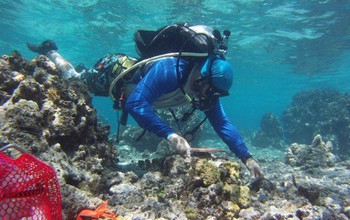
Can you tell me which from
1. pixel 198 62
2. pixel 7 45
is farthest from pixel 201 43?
pixel 7 45

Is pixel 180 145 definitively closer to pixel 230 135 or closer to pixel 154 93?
pixel 154 93

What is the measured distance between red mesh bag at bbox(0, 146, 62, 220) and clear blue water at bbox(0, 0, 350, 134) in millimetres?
17322

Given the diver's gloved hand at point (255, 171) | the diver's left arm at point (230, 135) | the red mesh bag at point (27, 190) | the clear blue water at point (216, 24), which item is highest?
the clear blue water at point (216, 24)

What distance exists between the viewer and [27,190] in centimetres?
178

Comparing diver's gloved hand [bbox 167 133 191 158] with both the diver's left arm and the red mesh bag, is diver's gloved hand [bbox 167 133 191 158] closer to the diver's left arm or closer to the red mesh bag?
the diver's left arm

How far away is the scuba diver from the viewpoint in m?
4.35

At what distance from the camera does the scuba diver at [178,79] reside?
14.3 ft

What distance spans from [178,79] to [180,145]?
130 centimetres

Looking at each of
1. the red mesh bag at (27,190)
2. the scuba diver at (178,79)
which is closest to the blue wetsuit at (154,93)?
the scuba diver at (178,79)

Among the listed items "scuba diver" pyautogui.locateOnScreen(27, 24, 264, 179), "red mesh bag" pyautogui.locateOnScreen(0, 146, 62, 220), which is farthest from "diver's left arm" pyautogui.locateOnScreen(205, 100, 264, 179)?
"red mesh bag" pyautogui.locateOnScreen(0, 146, 62, 220)

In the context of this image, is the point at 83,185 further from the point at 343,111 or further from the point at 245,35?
the point at 245,35

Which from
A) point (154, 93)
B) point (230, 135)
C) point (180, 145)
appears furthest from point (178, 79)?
point (230, 135)

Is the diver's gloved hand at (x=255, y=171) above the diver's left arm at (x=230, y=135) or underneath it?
underneath

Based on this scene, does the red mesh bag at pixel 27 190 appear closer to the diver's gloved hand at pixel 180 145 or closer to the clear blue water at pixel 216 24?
the diver's gloved hand at pixel 180 145
